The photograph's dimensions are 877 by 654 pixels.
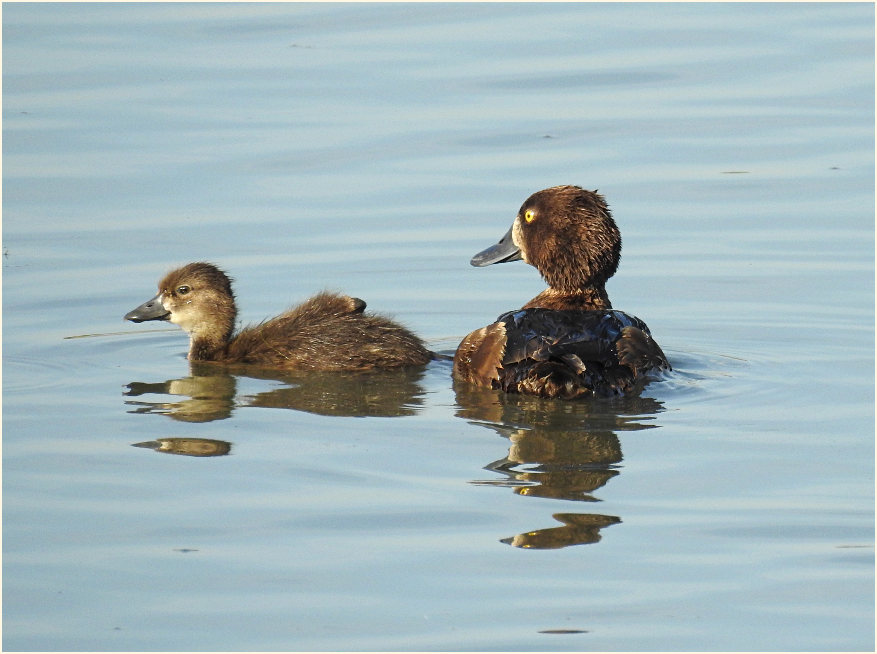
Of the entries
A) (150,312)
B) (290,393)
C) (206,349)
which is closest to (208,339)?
(206,349)

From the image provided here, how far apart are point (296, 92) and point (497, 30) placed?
3.00 metres

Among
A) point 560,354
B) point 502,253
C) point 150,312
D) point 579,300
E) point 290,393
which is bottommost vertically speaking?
point 290,393

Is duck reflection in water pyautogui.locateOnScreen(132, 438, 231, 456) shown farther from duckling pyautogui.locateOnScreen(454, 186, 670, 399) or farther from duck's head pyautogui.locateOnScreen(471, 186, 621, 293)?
duck's head pyautogui.locateOnScreen(471, 186, 621, 293)

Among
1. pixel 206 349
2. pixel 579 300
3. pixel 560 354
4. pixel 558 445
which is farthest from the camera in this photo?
pixel 206 349

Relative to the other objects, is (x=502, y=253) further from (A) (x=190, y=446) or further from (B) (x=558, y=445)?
(A) (x=190, y=446)

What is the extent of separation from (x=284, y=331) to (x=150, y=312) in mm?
921

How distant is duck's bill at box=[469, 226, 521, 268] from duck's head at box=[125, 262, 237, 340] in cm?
152

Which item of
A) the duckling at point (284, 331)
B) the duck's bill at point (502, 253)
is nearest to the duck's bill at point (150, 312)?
A: the duckling at point (284, 331)

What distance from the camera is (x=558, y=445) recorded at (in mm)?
7676

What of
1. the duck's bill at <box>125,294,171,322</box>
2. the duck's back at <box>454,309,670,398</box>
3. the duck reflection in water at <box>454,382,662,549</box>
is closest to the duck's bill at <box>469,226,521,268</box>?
the duck's back at <box>454,309,670,398</box>

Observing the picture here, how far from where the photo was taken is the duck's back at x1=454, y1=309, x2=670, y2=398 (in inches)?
333

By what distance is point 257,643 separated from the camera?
5449 millimetres

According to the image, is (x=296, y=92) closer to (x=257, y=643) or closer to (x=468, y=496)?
(x=468, y=496)

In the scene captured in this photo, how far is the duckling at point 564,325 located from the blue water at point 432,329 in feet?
0.53
